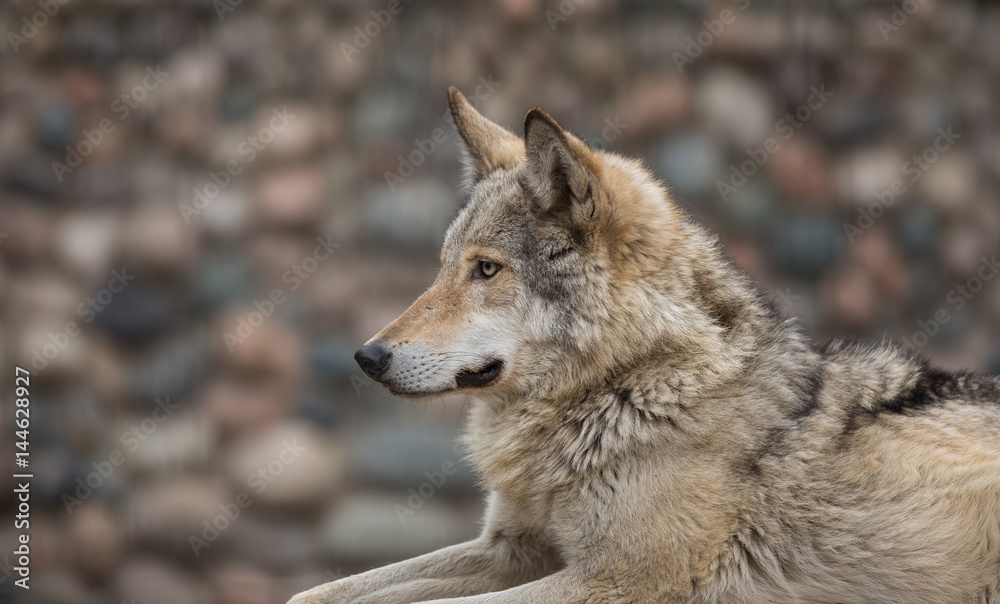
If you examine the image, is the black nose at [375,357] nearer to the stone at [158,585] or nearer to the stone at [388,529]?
the stone at [388,529]

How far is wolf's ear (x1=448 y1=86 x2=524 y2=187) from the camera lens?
4.46m

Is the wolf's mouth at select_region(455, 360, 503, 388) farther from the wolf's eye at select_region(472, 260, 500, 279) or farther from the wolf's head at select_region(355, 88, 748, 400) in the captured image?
the wolf's eye at select_region(472, 260, 500, 279)

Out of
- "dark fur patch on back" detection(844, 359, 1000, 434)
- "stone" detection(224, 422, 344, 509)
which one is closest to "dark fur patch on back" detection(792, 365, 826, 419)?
"dark fur patch on back" detection(844, 359, 1000, 434)

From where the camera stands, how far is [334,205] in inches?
283

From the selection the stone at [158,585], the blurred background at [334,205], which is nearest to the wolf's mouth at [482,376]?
the blurred background at [334,205]

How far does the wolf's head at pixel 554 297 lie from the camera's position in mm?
3693

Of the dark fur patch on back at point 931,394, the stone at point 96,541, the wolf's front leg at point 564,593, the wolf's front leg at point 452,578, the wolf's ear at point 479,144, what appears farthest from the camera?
the stone at point 96,541

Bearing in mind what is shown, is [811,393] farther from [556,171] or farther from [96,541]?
[96,541]

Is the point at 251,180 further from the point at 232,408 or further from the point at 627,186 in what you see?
the point at 627,186

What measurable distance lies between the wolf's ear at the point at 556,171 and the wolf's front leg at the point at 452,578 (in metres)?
1.46

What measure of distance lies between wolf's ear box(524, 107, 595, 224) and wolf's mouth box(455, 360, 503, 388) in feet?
2.18

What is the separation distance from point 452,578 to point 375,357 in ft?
3.64

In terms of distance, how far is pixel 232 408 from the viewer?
6.98m

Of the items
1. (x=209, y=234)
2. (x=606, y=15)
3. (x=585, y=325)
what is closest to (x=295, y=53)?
(x=209, y=234)
